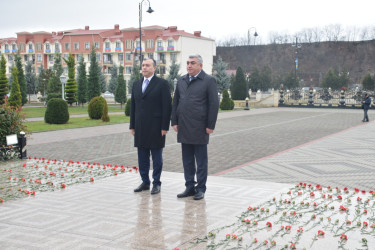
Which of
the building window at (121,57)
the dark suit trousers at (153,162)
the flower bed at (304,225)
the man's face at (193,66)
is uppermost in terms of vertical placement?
the building window at (121,57)

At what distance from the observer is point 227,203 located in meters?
5.41

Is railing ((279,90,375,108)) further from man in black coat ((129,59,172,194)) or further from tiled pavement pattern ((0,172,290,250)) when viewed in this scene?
man in black coat ((129,59,172,194))

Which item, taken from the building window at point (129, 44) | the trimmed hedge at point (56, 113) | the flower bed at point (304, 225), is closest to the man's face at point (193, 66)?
the flower bed at point (304, 225)

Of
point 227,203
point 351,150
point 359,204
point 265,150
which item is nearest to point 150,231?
point 227,203

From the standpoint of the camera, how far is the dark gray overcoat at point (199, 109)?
540 centimetres

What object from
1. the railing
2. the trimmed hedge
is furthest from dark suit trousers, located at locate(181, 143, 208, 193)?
the railing

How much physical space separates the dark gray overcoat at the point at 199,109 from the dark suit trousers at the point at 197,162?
0.56 ft

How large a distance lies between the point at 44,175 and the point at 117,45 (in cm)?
6173

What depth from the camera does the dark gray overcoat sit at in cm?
540

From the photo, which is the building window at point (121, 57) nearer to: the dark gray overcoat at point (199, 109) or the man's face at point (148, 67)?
the man's face at point (148, 67)

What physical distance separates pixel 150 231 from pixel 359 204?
2.79 m

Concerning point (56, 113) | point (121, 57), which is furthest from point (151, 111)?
point (121, 57)

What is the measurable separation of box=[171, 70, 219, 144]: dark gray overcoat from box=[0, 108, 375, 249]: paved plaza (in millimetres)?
888

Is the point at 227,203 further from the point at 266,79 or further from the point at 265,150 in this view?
the point at 266,79
